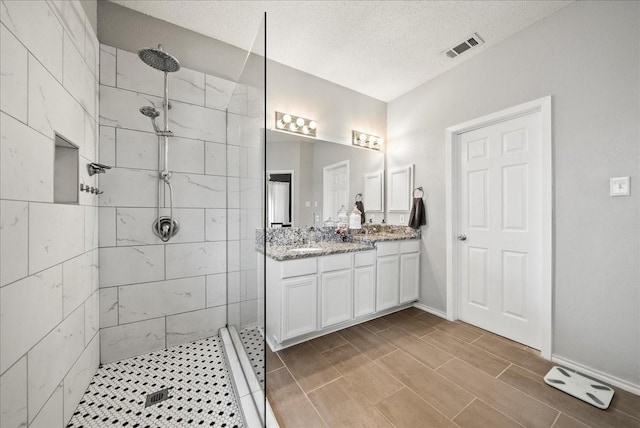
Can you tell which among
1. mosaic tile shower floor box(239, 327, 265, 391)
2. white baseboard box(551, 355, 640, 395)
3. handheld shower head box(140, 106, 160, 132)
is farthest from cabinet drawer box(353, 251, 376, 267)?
handheld shower head box(140, 106, 160, 132)

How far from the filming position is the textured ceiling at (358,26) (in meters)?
1.79

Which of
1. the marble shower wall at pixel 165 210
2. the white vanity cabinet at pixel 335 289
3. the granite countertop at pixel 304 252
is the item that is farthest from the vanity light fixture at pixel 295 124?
the white vanity cabinet at pixel 335 289

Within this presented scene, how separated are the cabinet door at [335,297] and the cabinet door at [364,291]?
72 mm

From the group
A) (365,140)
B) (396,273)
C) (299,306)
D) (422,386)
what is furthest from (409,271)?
(365,140)

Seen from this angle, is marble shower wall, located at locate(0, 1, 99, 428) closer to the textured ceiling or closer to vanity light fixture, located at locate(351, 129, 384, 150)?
the textured ceiling

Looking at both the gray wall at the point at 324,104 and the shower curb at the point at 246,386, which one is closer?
the shower curb at the point at 246,386

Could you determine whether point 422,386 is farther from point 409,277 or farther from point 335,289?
point 409,277

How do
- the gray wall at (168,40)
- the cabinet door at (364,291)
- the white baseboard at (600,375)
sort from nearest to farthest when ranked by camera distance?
the white baseboard at (600,375)
the gray wall at (168,40)
the cabinet door at (364,291)

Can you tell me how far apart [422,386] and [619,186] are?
1.82 meters

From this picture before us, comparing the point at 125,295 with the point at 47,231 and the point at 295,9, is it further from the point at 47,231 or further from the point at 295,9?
the point at 295,9

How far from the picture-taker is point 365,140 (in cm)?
305

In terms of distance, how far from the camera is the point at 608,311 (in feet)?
5.18

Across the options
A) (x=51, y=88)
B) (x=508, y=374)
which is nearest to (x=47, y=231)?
(x=51, y=88)

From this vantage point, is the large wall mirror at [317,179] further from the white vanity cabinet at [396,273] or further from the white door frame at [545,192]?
the white door frame at [545,192]
